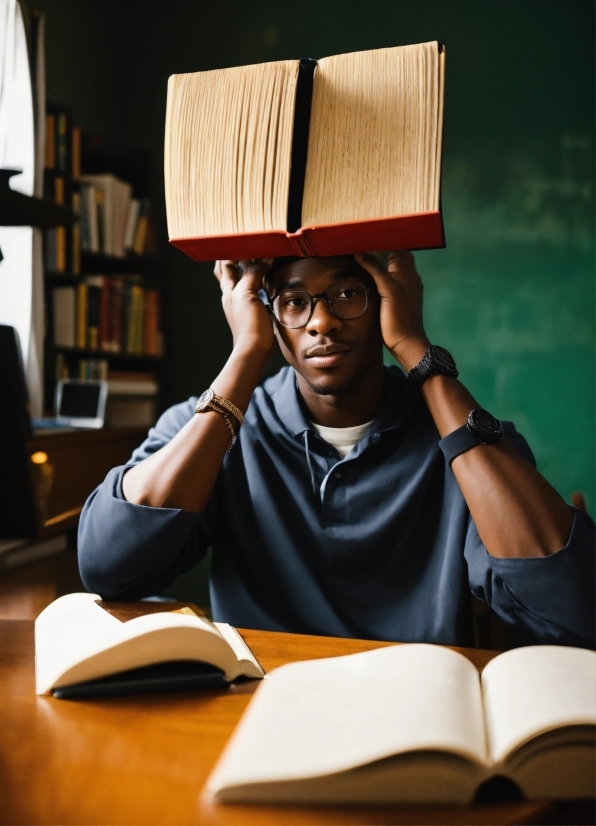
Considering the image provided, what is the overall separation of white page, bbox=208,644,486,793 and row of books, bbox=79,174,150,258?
279 cm

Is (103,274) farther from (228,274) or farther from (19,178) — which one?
(228,274)

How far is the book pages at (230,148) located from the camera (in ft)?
3.47

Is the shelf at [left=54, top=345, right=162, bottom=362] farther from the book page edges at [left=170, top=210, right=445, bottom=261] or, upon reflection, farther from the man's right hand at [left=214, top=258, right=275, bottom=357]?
the book page edges at [left=170, top=210, right=445, bottom=261]

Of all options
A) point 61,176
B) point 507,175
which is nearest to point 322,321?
point 61,176

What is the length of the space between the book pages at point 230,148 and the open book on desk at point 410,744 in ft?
2.27

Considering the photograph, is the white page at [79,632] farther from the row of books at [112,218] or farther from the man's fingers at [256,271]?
the row of books at [112,218]

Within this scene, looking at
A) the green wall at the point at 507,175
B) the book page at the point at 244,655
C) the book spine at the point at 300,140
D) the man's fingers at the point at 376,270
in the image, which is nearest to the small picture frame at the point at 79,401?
the green wall at the point at 507,175

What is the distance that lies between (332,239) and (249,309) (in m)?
0.28

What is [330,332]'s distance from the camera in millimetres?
1280

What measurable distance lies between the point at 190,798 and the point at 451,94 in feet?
12.1

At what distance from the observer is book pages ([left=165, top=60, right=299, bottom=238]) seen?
1057 millimetres

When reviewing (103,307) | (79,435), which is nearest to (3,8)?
(103,307)

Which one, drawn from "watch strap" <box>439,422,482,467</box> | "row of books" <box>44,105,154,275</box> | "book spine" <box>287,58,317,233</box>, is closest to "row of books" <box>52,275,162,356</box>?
"row of books" <box>44,105,154,275</box>

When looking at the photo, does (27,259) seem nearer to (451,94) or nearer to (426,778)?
(451,94)
